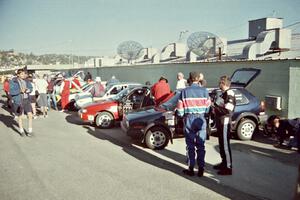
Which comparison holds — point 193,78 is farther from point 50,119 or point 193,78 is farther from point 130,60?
point 130,60

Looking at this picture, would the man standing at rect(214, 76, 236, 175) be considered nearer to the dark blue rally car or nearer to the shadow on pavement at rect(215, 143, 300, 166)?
the dark blue rally car

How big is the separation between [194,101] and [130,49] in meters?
30.6

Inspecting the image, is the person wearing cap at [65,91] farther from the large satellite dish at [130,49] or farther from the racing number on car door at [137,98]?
the large satellite dish at [130,49]

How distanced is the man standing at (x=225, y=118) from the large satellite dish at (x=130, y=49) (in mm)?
30469

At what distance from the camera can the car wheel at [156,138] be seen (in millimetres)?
7277

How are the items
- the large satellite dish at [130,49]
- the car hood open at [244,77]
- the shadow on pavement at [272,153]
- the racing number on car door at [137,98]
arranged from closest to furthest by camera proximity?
the shadow on pavement at [272,153], the car hood open at [244,77], the racing number on car door at [137,98], the large satellite dish at [130,49]

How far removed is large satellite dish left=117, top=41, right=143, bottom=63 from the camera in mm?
35106

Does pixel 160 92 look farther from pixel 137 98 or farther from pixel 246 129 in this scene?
pixel 246 129

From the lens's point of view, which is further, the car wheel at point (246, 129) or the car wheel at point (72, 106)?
the car wheel at point (72, 106)

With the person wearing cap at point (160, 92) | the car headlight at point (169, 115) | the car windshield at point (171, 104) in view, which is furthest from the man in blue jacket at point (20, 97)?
the car headlight at point (169, 115)

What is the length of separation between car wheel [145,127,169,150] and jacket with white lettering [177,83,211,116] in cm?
201

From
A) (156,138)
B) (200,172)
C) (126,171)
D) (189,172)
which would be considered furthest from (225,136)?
(156,138)

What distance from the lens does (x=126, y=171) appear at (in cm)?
571

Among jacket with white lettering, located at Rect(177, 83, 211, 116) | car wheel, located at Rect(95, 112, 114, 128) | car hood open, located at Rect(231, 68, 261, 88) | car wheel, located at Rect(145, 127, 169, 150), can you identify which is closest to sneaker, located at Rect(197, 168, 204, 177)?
jacket with white lettering, located at Rect(177, 83, 211, 116)
